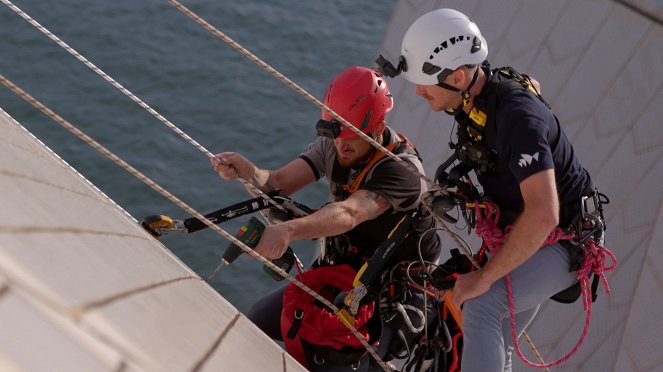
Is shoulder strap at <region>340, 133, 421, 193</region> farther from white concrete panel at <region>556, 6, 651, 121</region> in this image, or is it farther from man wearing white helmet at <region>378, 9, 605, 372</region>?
white concrete panel at <region>556, 6, 651, 121</region>

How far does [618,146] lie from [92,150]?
7258mm

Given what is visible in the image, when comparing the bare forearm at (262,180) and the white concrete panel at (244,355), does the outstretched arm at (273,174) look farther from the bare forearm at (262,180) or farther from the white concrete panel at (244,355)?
the white concrete panel at (244,355)

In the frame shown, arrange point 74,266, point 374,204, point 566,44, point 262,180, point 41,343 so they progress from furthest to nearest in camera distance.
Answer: point 566,44, point 262,180, point 374,204, point 74,266, point 41,343

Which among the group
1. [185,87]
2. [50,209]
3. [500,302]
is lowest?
[185,87]

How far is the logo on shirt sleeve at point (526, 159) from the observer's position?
13.3 ft

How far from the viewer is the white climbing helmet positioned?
4.49 m

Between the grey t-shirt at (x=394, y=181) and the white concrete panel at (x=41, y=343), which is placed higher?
the white concrete panel at (x=41, y=343)

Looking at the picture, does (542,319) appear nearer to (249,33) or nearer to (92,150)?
(92,150)

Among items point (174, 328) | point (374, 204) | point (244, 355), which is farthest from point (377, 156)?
point (174, 328)

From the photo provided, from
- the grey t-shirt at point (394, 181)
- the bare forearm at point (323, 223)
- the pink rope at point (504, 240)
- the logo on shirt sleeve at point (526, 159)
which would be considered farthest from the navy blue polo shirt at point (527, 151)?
the bare forearm at point (323, 223)

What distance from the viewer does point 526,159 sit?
4.08 m

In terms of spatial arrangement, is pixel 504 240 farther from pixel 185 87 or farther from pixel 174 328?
pixel 185 87

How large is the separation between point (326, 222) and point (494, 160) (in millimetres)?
855

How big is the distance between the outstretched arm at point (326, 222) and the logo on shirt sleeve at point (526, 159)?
1.04m
